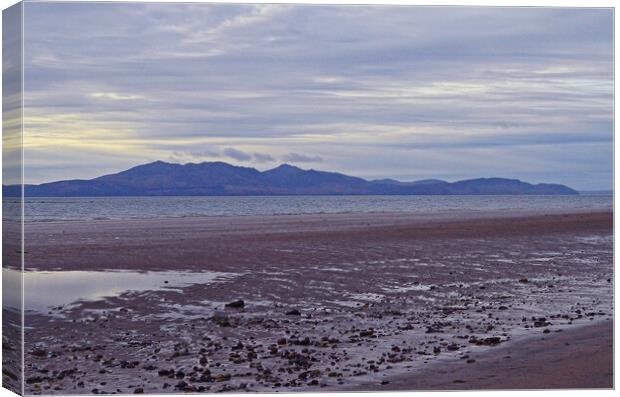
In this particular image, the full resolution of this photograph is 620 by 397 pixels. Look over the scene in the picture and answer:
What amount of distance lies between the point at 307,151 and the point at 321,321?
106 inches

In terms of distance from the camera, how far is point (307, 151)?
1426 centimetres

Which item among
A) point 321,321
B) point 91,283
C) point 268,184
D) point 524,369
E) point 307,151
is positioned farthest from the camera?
point 268,184

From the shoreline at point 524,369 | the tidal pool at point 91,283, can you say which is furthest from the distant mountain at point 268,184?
the shoreline at point 524,369

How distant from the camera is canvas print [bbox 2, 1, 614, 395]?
35.9 feet

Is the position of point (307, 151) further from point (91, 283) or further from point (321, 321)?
point (91, 283)

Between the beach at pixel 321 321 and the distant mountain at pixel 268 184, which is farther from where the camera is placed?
the distant mountain at pixel 268 184

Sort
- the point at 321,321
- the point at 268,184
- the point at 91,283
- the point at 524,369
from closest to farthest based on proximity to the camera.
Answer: the point at 524,369, the point at 321,321, the point at 91,283, the point at 268,184

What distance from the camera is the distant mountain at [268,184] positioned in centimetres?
1586

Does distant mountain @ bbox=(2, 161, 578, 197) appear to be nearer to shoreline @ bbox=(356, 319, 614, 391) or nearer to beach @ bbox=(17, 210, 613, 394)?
beach @ bbox=(17, 210, 613, 394)

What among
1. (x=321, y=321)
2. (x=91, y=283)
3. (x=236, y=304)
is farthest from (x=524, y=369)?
(x=91, y=283)

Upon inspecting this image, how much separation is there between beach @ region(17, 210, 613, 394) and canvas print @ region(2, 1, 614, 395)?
0.05 metres

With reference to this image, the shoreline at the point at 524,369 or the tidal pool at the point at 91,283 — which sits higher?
the tidal pool at the point at 91,283

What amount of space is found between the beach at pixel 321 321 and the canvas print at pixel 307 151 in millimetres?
47

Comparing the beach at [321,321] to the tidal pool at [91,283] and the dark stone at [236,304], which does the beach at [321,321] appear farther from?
the dark stone at [236,304]
